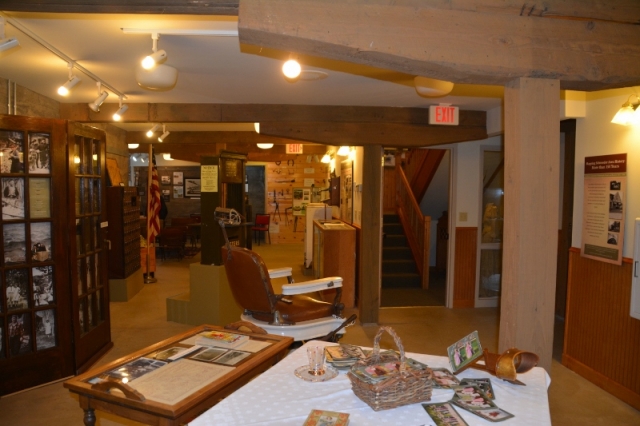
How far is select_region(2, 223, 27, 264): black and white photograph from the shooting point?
3.43 m

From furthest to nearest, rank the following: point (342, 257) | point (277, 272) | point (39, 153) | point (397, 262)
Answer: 1. point (397, 262)
2. point (342, 257)
3. point (277, 272)
4. point (39, 153)

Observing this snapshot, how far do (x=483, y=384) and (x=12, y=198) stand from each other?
137 inches

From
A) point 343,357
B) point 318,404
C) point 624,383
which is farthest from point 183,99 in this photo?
point 624,383

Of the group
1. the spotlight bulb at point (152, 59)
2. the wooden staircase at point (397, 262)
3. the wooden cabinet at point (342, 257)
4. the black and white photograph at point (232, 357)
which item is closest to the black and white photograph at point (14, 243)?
the spotlight bulb at point (152, 59)

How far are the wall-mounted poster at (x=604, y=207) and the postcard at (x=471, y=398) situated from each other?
2353 mm

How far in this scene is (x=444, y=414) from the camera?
165 centimetres

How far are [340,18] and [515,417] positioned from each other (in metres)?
1.71

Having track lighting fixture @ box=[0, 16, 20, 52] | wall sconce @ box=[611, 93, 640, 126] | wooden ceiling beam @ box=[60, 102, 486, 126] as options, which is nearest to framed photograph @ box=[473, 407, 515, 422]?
wall sconce @ box=[611, 93, 640, 126]

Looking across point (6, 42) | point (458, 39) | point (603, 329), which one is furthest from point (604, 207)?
point (6, 42)

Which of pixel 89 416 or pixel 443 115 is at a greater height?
pixel 443 115

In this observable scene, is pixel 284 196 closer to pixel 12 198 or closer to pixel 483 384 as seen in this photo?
pixel 12 198

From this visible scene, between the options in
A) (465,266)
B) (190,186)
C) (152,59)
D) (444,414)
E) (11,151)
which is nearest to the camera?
(444,414)

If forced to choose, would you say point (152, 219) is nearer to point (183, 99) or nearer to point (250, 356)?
point (183, 99)

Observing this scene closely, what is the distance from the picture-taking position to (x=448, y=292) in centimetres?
606
